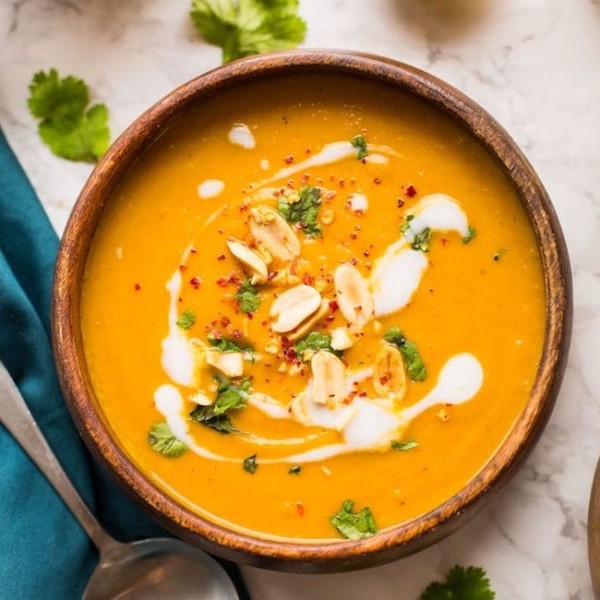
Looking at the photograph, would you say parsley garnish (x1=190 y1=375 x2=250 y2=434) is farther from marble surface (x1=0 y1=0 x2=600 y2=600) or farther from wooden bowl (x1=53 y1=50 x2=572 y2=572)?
marble surface (x1=0 y1=0 x2=600 y2=600)

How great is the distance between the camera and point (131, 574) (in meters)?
2.32

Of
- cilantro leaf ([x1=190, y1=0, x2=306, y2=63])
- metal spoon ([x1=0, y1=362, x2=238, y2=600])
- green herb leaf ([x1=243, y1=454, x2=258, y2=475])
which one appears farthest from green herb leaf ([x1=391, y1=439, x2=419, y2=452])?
cilantro leaf ([x1=190, y1=0, x2=306, y2=63])

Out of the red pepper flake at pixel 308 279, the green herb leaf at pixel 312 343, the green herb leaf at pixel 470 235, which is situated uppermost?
the green herb leaf at pixel 470 235

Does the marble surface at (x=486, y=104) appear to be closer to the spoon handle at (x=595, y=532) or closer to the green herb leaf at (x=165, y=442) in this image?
the spoon handle at (x=595, y=532)

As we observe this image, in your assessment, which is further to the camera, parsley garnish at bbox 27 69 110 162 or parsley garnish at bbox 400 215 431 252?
parsley garnish at bbox 27 69 110 162

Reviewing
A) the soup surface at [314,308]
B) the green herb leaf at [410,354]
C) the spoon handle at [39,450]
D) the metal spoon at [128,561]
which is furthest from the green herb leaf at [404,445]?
the spoon handle at [39,450]

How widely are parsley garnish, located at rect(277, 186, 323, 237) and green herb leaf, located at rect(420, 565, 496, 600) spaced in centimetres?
74

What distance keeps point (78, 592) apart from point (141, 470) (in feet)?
1.20

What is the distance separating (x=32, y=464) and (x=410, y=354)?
779 millimetres

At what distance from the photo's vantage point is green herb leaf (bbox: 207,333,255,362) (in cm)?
207

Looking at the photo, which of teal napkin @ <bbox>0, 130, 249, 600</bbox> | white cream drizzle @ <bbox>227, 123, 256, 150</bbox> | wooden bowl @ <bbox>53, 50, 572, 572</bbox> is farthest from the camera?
teal napkin @ <bbox>0, 130, 249, 600</bbox>

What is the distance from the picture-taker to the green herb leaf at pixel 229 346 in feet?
6.80

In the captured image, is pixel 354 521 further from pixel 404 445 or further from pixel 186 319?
pixel 186 319

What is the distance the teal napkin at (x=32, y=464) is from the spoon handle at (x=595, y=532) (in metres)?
0.67
